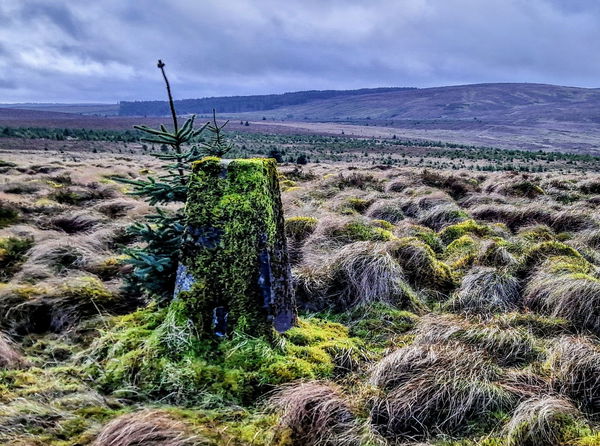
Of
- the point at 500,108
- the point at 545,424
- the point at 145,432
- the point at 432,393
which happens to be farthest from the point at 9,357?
the point at 500,108

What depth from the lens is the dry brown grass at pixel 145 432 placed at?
2334 mm

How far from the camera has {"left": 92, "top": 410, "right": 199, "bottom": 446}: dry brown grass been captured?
2.33 metres

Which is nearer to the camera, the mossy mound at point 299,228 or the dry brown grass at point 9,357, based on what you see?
the dry brown grass at point 9,357

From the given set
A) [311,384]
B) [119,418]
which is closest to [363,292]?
[311,384]

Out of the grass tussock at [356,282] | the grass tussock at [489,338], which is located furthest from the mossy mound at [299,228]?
the grass tussock at [489,338]

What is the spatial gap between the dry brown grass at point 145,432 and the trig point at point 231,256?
909mm

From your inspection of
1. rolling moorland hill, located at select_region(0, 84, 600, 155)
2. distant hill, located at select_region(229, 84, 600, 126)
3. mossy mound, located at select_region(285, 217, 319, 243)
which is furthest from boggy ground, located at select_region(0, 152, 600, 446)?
distant hill, located at select_region(229, 84, 600, 126)

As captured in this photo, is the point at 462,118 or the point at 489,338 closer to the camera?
the point at 489,338

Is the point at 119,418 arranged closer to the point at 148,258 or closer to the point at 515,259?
the point at 148,258

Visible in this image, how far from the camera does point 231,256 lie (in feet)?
11.3

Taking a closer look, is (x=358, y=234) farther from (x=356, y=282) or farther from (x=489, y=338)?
(x=489, y=338)

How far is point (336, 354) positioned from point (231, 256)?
1.18 meters

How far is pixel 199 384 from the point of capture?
2961 mm

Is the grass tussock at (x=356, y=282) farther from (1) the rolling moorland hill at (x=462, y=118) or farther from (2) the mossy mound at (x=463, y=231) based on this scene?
(1) the rolling moorland hill at (x=462, y=118)
